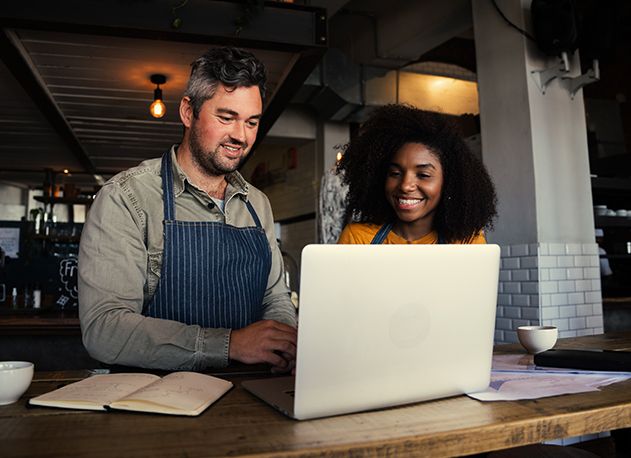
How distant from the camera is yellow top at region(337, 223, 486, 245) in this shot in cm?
216

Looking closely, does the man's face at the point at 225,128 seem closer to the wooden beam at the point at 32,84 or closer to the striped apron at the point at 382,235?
the striped apron at the point at 382,235

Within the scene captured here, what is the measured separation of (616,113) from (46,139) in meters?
6.94

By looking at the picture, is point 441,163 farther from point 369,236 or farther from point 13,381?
point 13,381

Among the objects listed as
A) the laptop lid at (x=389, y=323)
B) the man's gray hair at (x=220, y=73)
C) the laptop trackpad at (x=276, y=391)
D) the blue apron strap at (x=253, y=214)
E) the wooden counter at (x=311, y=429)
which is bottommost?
the wooden counter at (x=311, y=429)

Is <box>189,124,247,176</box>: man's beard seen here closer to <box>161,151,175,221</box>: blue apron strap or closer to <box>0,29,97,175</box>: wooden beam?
<box>161,151,175,221</box>: blue apron strap

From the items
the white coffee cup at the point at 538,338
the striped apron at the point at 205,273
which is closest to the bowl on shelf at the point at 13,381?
the striped apron at the point at 205,273

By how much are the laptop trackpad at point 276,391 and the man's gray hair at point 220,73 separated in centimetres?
91

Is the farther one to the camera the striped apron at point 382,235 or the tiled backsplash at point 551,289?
the tiled backsplash at point 551,289

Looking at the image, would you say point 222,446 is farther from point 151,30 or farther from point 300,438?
point 151,30

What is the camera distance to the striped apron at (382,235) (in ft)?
7.10

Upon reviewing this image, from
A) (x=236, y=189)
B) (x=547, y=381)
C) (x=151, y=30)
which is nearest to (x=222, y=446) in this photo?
(x=547, y=381)

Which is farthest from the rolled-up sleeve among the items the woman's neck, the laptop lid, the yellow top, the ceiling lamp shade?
the ceiling lamp shade

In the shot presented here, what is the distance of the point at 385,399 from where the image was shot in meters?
0.88

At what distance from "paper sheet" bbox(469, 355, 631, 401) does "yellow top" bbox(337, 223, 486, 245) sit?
2.95 ft
